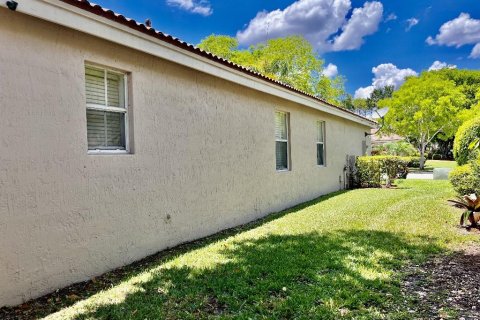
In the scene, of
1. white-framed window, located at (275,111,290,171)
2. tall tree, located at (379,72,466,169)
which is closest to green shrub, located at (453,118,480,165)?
white-framed window, located at (275,111,290,171)

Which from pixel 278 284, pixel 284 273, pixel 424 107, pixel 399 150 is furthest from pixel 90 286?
pixel 399 150

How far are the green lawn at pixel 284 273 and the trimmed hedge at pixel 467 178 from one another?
251 cm

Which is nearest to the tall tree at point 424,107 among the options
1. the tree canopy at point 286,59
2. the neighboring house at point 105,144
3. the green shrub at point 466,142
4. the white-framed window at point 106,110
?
the tree canopy at point 286,59

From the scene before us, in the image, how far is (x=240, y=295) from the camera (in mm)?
3969

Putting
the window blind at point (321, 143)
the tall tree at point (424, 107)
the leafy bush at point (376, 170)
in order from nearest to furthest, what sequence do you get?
the window blind at point (321, 143), the leafy bush at point (376, 170), the tall tree at point (424, 107)

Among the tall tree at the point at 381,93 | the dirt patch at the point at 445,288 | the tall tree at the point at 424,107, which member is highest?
the tall tree at the point at 381,93

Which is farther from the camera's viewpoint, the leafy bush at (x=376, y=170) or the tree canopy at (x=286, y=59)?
the tree canopy at (x=286, y=59)

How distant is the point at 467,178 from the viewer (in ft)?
32.9

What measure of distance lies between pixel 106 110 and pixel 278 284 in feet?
10.8

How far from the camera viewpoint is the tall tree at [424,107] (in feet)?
93.3

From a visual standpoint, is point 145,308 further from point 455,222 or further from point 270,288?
point 455,222

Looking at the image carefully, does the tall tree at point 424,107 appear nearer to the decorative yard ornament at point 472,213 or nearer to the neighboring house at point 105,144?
the decorative yard ornament at point 472,213

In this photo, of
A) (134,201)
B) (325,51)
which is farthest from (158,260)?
(325,51)

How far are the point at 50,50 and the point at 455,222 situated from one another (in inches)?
317
